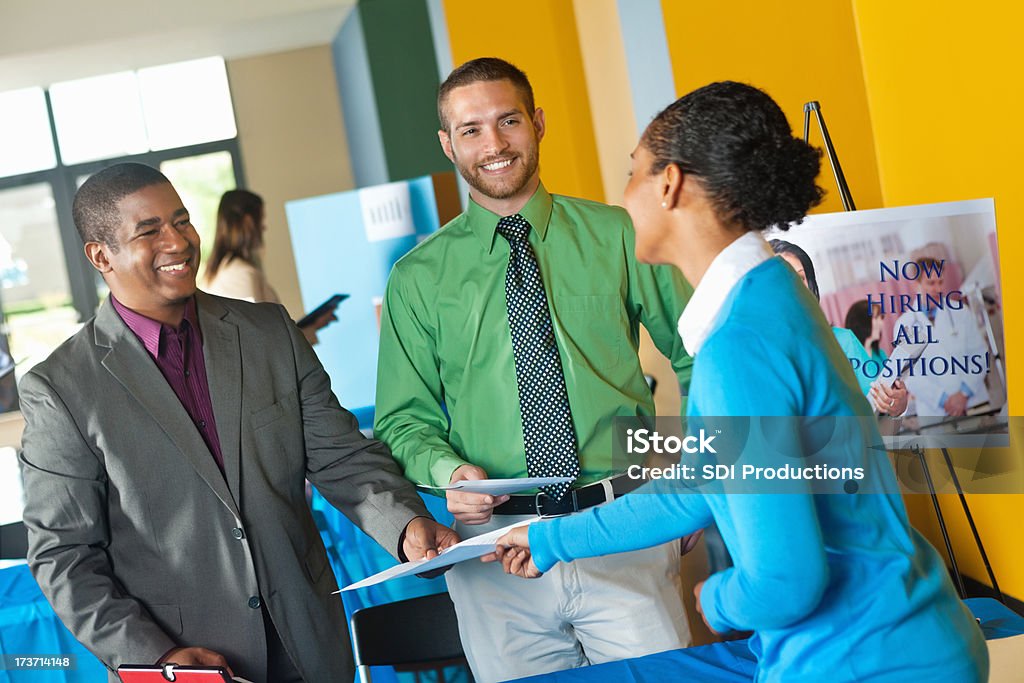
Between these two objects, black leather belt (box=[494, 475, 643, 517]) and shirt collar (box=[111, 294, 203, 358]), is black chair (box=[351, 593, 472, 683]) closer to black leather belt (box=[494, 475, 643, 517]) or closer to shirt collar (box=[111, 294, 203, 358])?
black leather belt (box=[494, 475, 643, 517])

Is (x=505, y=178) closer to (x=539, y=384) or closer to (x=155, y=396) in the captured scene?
(x=539, y=384)

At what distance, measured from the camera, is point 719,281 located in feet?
4.40

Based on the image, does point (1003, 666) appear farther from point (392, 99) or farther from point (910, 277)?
point (392, 99)

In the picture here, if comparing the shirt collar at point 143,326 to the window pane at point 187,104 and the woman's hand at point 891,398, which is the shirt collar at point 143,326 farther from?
the window pane at point 187,104

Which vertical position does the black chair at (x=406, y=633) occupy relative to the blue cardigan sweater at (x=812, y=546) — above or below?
below

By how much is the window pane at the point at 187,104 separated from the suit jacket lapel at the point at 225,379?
6425 mm

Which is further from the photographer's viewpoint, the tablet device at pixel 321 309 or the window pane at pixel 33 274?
the window pane at pixel 33 274

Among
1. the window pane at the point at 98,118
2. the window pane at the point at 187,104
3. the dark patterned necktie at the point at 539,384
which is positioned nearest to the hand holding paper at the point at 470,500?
the dark patterned necktie at the point at 539,384

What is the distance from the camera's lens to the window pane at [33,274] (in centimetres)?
779

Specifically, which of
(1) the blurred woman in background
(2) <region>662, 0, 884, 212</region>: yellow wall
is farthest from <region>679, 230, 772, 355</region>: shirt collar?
(1) the blurred woman in background

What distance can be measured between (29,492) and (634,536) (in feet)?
3.95

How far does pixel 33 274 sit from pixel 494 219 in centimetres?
676

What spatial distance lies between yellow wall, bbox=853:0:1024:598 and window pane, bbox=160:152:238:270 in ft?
18.8

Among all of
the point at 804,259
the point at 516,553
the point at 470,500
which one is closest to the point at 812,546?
the point at 516,553
